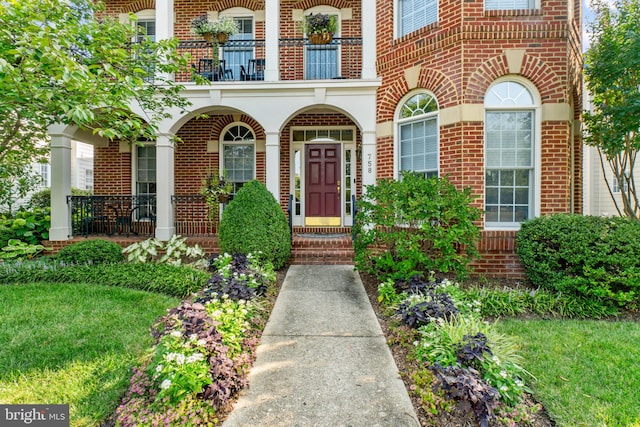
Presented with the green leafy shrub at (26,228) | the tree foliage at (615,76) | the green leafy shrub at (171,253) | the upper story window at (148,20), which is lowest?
the green leafy shrub at (171,253)

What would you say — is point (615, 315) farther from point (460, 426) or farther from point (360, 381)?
point (360, 381)

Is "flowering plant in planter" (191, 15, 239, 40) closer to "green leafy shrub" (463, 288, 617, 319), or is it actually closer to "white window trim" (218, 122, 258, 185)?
"white window trim" (218, 122, 258, 185)

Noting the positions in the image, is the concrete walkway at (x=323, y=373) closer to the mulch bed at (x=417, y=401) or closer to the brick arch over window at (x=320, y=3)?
the mulch bed at (x=417, y=401)

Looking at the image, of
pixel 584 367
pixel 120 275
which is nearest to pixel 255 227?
pixel 120 275

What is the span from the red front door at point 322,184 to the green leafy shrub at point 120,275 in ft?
12.3

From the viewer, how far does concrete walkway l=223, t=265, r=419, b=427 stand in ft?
7.69

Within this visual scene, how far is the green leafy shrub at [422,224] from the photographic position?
4684 millimetres

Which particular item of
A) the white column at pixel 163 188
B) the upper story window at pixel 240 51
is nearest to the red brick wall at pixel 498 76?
the upper story window at pixel 240 51

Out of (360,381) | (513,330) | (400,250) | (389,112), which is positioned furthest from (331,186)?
(360,381)

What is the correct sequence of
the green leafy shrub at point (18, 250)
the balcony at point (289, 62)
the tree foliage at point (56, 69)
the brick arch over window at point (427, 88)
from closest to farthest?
the tree foliage at point (56, 69), the brick arch over window at point (427, 88), the green leafy shrub at point (18, 250), the balcony at point (289, 62)

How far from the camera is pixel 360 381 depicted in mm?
2748

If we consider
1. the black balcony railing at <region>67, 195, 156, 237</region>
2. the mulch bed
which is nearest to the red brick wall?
the mulch bed

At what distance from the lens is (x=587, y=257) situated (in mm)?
4270

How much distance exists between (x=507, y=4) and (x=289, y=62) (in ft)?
15.1
